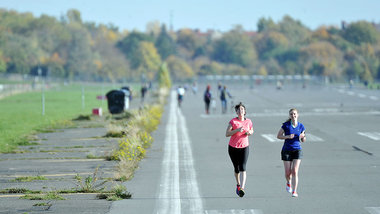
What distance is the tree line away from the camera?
133 m

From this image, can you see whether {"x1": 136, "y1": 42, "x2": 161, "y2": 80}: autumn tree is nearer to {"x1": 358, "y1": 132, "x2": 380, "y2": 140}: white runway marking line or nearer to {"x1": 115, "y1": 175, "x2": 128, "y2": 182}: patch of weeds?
{"x1": 358, "y1": 132, "x2": 380, "y2": 140}: white runway marking line

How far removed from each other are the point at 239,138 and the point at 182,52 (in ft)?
559

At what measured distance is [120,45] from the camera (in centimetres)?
17400

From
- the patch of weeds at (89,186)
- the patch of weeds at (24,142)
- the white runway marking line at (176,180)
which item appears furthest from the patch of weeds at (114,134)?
the patch of weeds at (89,186)

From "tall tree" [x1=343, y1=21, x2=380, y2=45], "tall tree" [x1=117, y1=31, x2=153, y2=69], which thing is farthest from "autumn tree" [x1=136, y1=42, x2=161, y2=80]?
"tall tree" [x1=343, y1=21, x2=380, y2=45]

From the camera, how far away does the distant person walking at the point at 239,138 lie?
1123cm

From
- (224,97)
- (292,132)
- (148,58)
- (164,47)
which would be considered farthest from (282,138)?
(164,47)

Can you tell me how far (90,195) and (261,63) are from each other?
158 metres

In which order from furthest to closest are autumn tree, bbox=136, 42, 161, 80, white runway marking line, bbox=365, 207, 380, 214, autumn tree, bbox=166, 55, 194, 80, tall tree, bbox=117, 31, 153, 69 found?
1. tall tree, bbox=117, 31, 153, 69
2. autumn tree, bbox=136, 42, 161, 80
3. autumn tree, bbox=166, 55, 194, 80
4. white runway marking line, bbox=365, 207, 380, 214

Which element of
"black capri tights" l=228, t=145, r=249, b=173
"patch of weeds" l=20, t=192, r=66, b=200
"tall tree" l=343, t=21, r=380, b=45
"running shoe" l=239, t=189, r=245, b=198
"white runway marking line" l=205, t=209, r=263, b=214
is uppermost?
"tall tree" l=343, t=21, r=380, b=45

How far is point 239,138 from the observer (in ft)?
37.2

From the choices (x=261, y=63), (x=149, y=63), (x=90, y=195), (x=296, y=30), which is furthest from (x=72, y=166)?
(x=296, y=30)

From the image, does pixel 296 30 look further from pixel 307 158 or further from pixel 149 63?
pixel 307 158

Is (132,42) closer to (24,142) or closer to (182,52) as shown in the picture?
(182,52)
